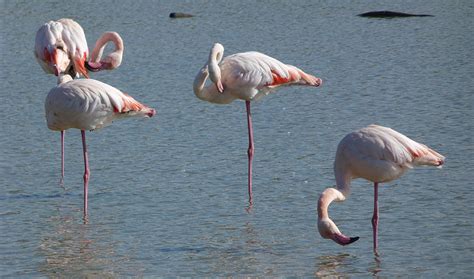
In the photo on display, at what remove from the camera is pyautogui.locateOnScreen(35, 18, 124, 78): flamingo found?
9.16m

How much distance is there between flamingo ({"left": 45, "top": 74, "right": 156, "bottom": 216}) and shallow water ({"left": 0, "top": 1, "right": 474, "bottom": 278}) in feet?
1.99

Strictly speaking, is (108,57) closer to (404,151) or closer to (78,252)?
(78,252)

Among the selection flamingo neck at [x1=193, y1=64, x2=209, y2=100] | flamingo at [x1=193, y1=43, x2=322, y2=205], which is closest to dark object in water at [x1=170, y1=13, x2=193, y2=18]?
flamingo at [x1=193, y1=43, x2=322, y2=205]

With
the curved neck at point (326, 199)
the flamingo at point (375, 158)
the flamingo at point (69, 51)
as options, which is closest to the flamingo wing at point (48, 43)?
the flamingo at point (69, 51)

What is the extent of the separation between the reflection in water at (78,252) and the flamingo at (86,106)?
37 centimetres

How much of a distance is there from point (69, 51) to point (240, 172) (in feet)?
6.97

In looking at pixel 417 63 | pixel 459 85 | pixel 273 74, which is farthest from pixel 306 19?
pixel 273 74

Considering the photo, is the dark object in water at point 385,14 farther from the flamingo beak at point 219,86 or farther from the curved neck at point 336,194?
the curved neck at point 336,194

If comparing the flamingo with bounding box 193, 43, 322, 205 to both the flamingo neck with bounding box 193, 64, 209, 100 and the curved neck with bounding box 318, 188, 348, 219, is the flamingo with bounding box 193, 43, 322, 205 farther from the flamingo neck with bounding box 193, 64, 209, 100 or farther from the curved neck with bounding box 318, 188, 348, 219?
the curved neck with bounding box 318, 188, 348, 219

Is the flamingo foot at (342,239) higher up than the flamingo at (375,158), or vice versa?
the flamingo at (375,158)

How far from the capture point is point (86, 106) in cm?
710

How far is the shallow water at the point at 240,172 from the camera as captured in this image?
6059 millimetres

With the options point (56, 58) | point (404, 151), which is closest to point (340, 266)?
point (404, 151)

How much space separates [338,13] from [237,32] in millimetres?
2529
